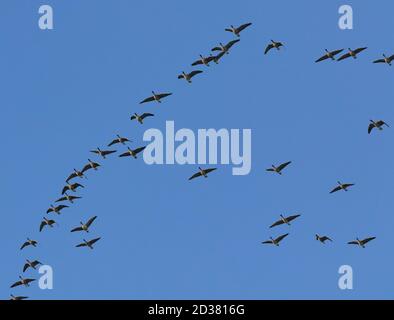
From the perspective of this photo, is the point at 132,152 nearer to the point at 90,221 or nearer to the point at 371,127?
the point at 90,221

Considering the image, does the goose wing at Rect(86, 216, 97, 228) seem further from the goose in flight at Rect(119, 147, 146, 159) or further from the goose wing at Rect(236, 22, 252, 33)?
the goose wing at Rect(236, 22, 252, 33)

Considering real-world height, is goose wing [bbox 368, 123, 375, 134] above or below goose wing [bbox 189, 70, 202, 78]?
below

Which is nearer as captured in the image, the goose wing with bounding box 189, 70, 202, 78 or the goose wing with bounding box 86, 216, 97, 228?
the goose wing with bounding box 189, 70, 202, 78

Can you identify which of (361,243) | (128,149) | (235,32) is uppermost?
(235,32)

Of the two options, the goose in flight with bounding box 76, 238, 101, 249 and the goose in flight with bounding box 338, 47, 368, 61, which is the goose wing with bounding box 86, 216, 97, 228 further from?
the goose in flight with bounding box 338, 47, 368, 61

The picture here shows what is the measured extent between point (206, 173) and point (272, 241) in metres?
8.98

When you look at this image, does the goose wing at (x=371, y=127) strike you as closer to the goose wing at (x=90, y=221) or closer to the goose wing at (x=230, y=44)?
the goose wing at (x=230, y=44)

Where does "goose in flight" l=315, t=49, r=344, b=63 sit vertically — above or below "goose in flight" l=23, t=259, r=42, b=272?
above
